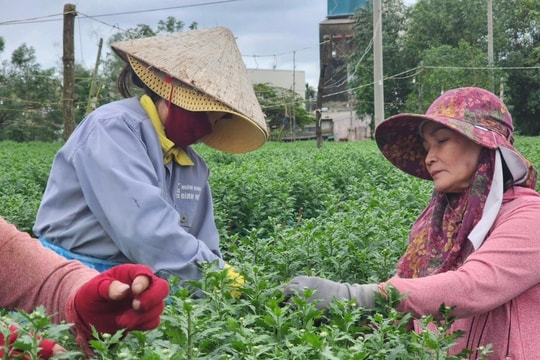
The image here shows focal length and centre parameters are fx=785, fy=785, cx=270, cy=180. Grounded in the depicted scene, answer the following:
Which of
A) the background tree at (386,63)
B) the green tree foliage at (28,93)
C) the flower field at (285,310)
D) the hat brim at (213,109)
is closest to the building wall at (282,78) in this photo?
the background tree at (386,63)

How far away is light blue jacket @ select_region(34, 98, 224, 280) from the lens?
266 cm

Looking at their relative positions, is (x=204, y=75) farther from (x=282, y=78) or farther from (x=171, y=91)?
(x=282, y=78)

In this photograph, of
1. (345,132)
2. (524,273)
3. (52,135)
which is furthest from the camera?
(345,132)

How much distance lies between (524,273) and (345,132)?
5456cm

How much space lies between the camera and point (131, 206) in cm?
264

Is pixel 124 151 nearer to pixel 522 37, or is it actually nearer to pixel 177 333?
pixel 177 333

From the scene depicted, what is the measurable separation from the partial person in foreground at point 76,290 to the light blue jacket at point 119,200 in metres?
0.52

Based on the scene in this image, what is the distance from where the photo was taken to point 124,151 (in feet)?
8.98

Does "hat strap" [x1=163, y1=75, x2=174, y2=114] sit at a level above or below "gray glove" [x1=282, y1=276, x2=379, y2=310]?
above

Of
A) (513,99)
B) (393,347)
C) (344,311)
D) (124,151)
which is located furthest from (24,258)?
(513,99)

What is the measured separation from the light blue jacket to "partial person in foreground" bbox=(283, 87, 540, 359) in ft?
1.76

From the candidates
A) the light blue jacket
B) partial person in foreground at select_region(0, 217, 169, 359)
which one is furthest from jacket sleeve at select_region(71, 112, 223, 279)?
partial person in foreground at select_region(0, 217, 169, 359)

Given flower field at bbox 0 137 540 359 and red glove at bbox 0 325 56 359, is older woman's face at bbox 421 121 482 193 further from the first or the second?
red glove at bbox 0 325 56 359

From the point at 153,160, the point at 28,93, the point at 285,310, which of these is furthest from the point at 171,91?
the point at 28,93
